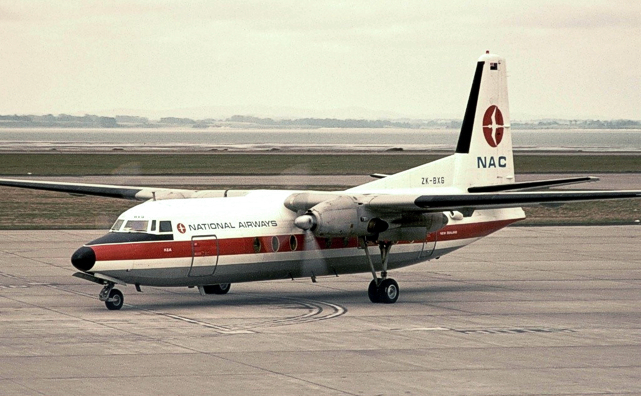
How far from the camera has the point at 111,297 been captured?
25.1 m

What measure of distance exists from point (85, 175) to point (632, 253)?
5131cm

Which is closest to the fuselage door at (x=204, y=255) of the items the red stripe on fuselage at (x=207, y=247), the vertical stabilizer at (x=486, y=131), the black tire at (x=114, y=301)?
the red stripe on fuselage at (x=207, y=247)

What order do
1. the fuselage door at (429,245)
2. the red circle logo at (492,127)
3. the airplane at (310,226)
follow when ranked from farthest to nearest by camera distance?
the red circle logo at (492,127) < the fuselage door at (429,245) < the airplane at (310,226)

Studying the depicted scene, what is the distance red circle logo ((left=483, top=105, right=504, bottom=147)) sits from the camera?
30.7 meters

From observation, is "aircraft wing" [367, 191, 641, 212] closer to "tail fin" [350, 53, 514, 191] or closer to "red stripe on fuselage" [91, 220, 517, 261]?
"red stripe on fuselage" [91, 220, 517, 261]

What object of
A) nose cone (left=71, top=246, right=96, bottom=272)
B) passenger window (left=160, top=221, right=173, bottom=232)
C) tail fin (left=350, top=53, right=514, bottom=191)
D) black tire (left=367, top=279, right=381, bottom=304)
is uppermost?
tail fin (left=350, top=53, right=514, bottom=191)

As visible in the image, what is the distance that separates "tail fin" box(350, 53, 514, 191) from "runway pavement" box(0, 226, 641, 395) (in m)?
3.01

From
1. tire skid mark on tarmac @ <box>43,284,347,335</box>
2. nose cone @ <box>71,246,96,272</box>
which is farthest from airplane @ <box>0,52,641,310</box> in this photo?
tire skid mark on tarmac @ <box>43,284,347,335</box>

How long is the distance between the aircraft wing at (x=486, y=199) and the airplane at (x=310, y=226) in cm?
3

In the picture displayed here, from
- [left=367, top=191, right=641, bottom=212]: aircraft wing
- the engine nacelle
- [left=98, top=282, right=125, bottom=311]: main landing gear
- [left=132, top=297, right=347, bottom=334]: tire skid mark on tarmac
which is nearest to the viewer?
[left=132, top=297, right=347, bottom=334]: tire skid mark on tarmac

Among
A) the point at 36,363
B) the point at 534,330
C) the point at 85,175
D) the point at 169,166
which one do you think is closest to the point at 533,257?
the point at 534,330

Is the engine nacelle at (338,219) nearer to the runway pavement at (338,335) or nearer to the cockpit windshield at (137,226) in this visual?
the runway pavement at (338,335)

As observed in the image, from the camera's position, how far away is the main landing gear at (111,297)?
24984mm

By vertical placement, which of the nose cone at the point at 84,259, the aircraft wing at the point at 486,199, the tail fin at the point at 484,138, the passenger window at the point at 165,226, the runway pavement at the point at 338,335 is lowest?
the runway pavement at the point at 338,335
